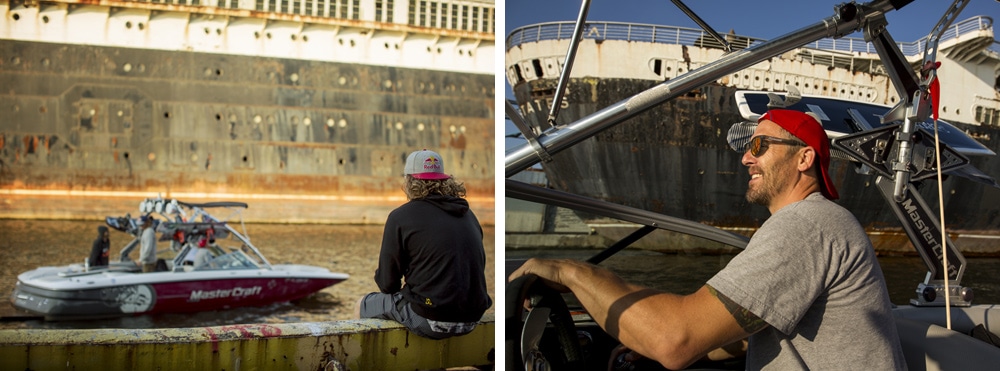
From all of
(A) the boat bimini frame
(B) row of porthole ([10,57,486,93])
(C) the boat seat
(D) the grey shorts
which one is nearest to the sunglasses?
(A) the boat bimini frame

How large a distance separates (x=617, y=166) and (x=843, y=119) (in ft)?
4.60

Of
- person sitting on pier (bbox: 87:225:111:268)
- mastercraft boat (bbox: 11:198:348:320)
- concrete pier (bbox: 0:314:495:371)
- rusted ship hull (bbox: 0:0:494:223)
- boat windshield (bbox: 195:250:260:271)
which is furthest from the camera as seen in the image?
rusted ship hull (bbox: 0:0:494:223)

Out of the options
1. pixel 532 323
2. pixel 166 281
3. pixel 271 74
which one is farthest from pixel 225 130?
pixel 532 323

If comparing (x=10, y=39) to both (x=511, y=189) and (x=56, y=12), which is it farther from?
(x=511, y=189)

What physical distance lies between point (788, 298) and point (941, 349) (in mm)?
630

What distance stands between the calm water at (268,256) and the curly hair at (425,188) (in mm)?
9278

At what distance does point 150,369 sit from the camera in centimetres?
219

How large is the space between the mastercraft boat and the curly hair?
8.39 metres

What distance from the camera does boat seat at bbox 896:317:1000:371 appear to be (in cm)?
140

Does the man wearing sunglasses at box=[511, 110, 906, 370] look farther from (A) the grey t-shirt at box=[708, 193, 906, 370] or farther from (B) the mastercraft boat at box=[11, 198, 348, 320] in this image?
(B) the mastercraft boat at box=[11, 198, 348, 320]

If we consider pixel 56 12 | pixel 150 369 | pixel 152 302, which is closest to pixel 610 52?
pixel 150 369

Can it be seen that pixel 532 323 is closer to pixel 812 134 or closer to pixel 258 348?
pixel 812 134

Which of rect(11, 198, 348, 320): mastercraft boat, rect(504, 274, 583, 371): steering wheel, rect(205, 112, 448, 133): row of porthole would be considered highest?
rect(205, 112, 448, 133): row of porthole

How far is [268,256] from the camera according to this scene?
62.1ft
